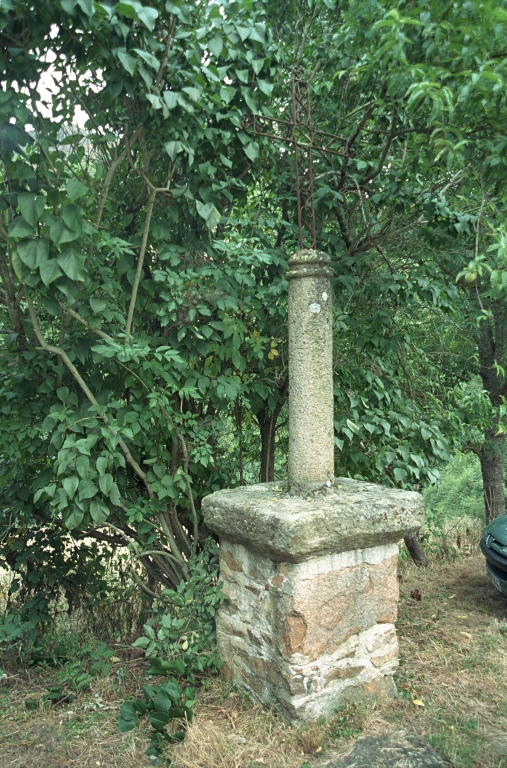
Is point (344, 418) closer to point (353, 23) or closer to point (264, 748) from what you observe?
point (264, 748)

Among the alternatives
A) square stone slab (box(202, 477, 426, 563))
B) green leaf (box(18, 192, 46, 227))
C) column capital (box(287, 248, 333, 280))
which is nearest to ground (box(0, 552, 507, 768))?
square stone slab (box(202, 477, 426, 563))

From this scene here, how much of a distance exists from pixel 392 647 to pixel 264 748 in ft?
2.73

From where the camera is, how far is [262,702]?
2824 mm

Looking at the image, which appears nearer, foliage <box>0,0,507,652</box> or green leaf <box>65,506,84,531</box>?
foliage <box>0,0,507,652</box>

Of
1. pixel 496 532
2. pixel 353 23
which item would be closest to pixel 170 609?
pixel 496 532

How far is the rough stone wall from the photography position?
263 centimetres

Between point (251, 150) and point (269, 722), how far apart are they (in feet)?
9.34

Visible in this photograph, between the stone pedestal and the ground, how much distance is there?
0.11m

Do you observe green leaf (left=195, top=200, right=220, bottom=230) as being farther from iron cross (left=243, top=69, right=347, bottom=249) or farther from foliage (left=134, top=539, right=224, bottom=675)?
foliage (left=134, top=539, right=224, bottom=675)

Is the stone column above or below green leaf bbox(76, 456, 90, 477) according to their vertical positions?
above

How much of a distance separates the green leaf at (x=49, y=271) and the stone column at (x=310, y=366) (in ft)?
3.64

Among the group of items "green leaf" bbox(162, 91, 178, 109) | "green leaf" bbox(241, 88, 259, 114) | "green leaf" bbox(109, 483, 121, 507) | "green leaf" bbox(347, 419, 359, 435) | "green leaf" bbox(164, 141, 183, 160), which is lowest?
"green leaf" bbox(109, 483, 121, 507)

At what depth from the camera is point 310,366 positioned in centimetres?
289

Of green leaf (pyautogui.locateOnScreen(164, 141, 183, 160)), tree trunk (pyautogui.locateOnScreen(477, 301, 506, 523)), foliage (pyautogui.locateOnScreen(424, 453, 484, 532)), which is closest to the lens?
green leaf (pyautogui.locateOnScreen(164, 141, 183, 160))
